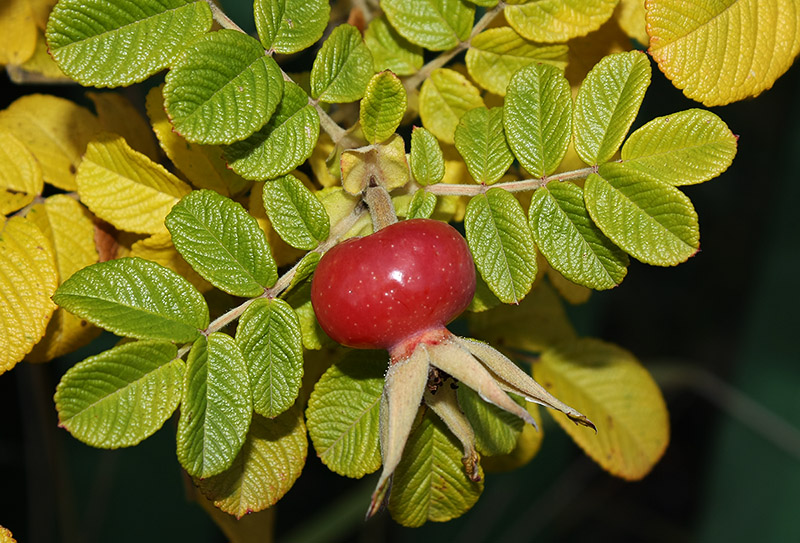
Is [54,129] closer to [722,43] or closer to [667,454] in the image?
[722,43]

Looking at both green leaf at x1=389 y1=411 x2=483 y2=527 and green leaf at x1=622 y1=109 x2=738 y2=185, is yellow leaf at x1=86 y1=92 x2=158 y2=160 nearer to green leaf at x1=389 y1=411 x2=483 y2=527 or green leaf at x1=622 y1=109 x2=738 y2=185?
green leaf at x1=389 y1=411 x2=483 y2=527

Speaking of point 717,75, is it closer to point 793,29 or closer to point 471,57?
point 793,29

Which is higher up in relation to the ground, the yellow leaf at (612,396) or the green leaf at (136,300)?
the green leaf at (136,300)

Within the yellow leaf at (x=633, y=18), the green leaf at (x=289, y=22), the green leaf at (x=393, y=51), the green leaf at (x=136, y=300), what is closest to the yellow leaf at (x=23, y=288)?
the green leaf at (x=136, y=300)

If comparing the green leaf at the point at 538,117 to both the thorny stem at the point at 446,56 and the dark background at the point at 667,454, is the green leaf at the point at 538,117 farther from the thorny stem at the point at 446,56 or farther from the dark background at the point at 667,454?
the dark background at the point at 667,454

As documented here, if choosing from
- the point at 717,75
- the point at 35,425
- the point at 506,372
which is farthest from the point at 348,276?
the point at 35,425

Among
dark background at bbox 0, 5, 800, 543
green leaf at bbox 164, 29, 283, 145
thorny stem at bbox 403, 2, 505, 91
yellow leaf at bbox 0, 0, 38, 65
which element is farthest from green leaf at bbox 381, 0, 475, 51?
dark background at bbox 0, 5, 800, 543

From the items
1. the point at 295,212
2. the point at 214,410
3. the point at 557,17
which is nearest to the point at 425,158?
the point at 295,212
